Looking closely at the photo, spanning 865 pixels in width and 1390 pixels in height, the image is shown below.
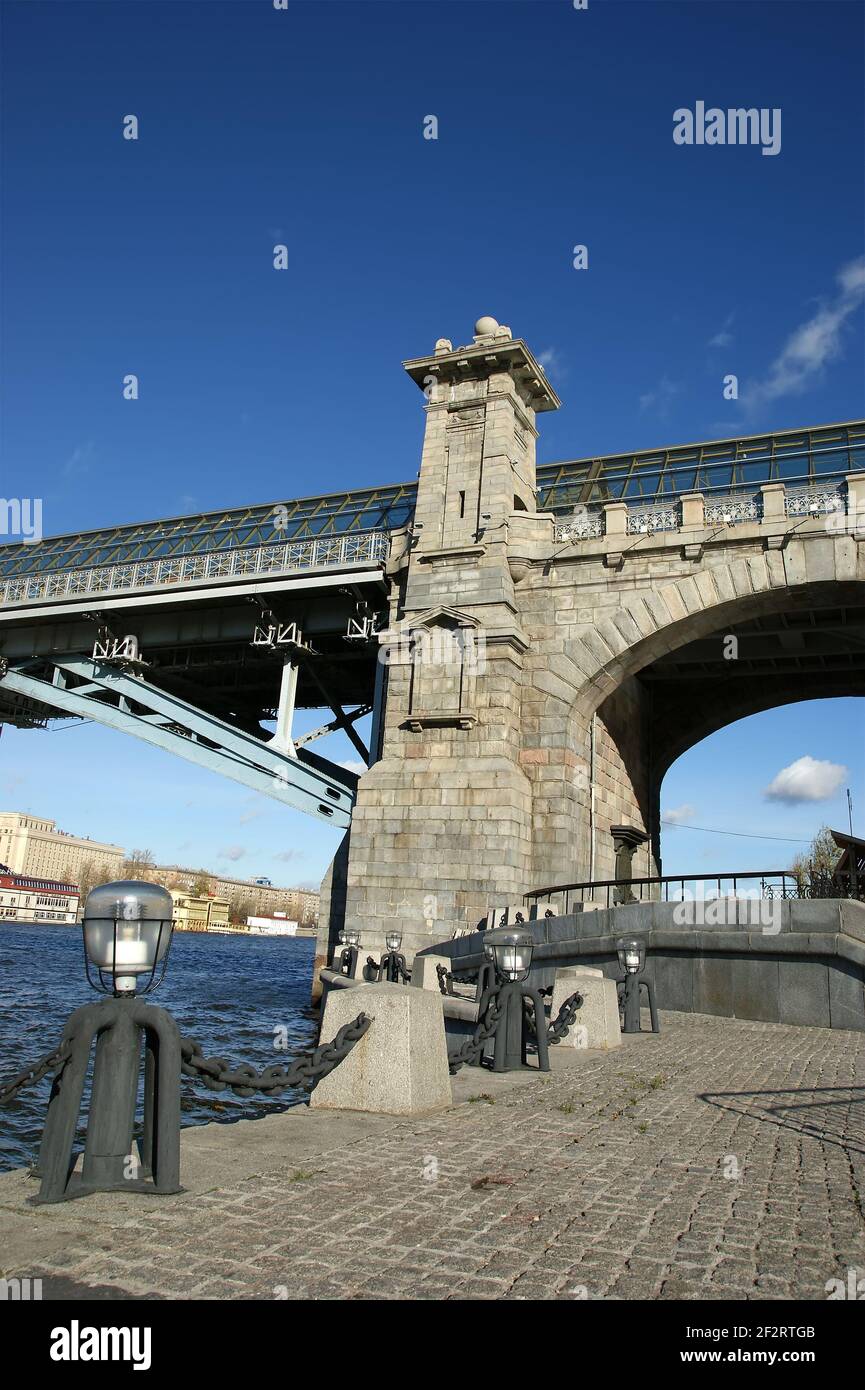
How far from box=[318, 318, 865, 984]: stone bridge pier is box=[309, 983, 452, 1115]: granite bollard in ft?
43.5

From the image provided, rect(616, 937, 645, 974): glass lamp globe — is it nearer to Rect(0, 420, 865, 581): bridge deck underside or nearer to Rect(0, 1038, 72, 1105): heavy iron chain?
Rect(0, 1038, 72, 1105): heavy iron chain

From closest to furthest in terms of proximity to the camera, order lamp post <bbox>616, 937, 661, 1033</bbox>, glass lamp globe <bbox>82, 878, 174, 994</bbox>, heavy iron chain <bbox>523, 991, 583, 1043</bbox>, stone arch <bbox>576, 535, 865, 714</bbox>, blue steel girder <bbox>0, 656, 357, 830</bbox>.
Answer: glass lamp globe <bbox>82, 878, 174, 994</bbox> < heavy iron chain <bbox>523, 991, 583, 1043</bbox> < lamp post <bbox>616, 937, 661, 1033</bbox> < stone arch <bbox>576, 535, 865, 714</bbox> < blue steel girder <bbox>0, 656, 357, 830</bbox>

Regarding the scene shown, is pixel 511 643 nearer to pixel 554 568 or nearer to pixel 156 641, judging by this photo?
pixel 554 568

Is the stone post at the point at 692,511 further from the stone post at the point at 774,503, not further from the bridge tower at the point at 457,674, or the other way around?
the bridge tower at the point at 457,674

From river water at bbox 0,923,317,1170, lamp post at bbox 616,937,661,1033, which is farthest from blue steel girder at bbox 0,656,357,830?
lamp post at bbox 616,937,661,1033

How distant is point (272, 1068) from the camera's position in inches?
217

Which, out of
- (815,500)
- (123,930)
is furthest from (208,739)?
(123,930)

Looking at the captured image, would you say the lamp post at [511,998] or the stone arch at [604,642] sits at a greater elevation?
the stone arch at [604,642]

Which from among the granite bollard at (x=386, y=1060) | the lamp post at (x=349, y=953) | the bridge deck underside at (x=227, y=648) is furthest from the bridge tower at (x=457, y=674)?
the granite bollard at (x=386, y=1060)

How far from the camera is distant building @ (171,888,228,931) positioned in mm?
132750

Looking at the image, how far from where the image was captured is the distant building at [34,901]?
11738cm

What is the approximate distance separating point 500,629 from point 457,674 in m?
1.39
